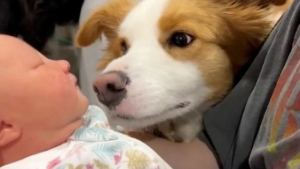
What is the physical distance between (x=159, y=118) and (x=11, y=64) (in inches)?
11.0

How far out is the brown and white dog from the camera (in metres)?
0.83

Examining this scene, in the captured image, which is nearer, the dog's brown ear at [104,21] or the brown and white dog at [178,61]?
the brown and white dog at [178,61]

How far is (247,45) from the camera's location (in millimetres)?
931

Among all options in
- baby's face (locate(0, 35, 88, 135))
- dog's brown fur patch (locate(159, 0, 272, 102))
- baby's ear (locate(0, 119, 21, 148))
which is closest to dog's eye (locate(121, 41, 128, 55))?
dog's brown fur patch (locate(159, 0, 272, 102))

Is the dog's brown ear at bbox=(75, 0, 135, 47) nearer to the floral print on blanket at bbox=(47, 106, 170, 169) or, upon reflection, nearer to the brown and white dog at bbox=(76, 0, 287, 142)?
the brown and white dog at bbox=(76, 0, 287, 142)

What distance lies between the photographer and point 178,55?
0.88 meters

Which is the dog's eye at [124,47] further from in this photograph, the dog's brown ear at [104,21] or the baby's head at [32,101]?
the baby's head at [32,101]

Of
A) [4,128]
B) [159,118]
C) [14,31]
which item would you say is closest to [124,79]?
[159,118]

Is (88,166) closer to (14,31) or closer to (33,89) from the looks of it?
(33,89)

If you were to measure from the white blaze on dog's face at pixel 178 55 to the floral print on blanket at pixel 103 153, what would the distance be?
0.28 ft

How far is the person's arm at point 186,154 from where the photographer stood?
0.85m

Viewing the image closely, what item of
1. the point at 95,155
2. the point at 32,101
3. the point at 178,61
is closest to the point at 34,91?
the point at 32,101

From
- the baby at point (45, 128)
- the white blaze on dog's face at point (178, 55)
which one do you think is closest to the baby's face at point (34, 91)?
the baby at point (45, 128)

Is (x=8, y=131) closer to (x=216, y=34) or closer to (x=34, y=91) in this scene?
(x=34, y=91)
